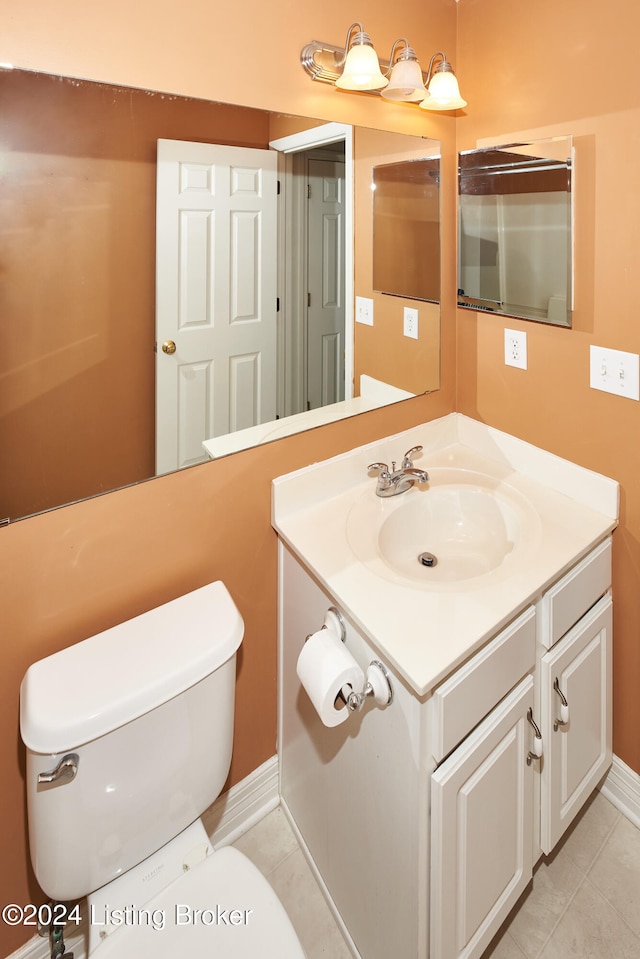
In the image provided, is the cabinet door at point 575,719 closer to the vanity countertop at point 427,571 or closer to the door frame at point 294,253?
the vanity countertop at point 427,571

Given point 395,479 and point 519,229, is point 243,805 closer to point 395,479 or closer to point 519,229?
point 395,479

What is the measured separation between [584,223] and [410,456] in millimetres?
743

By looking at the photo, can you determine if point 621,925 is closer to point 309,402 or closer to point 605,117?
point 309,402

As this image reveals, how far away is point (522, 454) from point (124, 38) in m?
1.35

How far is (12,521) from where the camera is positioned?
3.25 ft

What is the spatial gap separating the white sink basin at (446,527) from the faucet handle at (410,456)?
67 mm

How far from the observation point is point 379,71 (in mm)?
1245

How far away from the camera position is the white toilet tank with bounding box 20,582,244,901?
3.00 feet

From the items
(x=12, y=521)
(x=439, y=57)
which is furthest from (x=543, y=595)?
(x=439, y=57)

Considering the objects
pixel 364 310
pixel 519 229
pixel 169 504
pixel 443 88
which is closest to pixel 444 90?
pixel 443 88

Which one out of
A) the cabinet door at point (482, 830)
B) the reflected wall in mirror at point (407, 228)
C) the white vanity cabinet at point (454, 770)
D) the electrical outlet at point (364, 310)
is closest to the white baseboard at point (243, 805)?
the white vanity cabinet at point (454, 770)

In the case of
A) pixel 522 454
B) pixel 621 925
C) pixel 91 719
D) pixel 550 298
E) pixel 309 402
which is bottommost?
pixel 621 925

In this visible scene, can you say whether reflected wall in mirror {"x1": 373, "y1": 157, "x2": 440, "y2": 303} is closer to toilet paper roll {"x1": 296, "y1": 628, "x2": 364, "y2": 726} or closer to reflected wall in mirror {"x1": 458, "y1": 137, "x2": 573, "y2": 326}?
reflected wall in mirror {"x1": 458, "y1": 137, "x2": 573, "y2": 326}

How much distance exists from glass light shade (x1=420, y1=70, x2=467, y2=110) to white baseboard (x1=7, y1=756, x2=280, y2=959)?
1.84m
